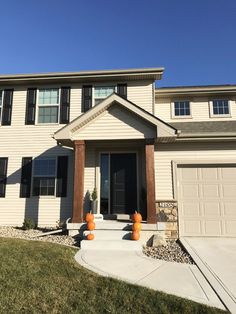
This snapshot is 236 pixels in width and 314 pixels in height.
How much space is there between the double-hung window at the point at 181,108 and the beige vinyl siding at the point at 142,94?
149 centimetres

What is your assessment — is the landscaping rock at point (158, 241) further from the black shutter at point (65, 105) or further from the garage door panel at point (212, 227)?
the black shutter at point (65, 105)

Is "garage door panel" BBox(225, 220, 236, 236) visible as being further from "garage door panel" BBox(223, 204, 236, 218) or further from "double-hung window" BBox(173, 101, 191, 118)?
"double-hung window" BBox(173, 101, 191, 118)

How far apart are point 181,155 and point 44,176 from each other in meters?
5.32

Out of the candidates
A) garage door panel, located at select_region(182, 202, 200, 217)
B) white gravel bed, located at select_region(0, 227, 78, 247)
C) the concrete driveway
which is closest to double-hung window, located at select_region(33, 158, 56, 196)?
white gravel bed, located at select_region(0, 227, 78, 247)

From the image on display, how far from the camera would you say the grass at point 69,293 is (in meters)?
3.62

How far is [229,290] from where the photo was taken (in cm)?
428

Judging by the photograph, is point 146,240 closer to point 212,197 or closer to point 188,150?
point 212,197

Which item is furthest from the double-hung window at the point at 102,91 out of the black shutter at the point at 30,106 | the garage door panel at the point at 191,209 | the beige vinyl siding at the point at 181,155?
the garage door panel at the point at 191,209

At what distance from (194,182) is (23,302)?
22.2 ft

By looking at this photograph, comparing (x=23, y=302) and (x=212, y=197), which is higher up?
(x=212, y=197)

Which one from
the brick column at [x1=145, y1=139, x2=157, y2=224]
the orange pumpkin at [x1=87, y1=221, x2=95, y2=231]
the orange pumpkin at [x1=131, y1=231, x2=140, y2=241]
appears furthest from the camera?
the brick column at [x1=145, y1=139, x2=157, y2=224]

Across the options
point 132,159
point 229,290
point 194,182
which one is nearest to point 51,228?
point 132,159

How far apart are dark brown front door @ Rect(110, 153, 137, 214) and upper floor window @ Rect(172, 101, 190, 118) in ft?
10.7

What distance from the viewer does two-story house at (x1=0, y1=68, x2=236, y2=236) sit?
8.73 m
